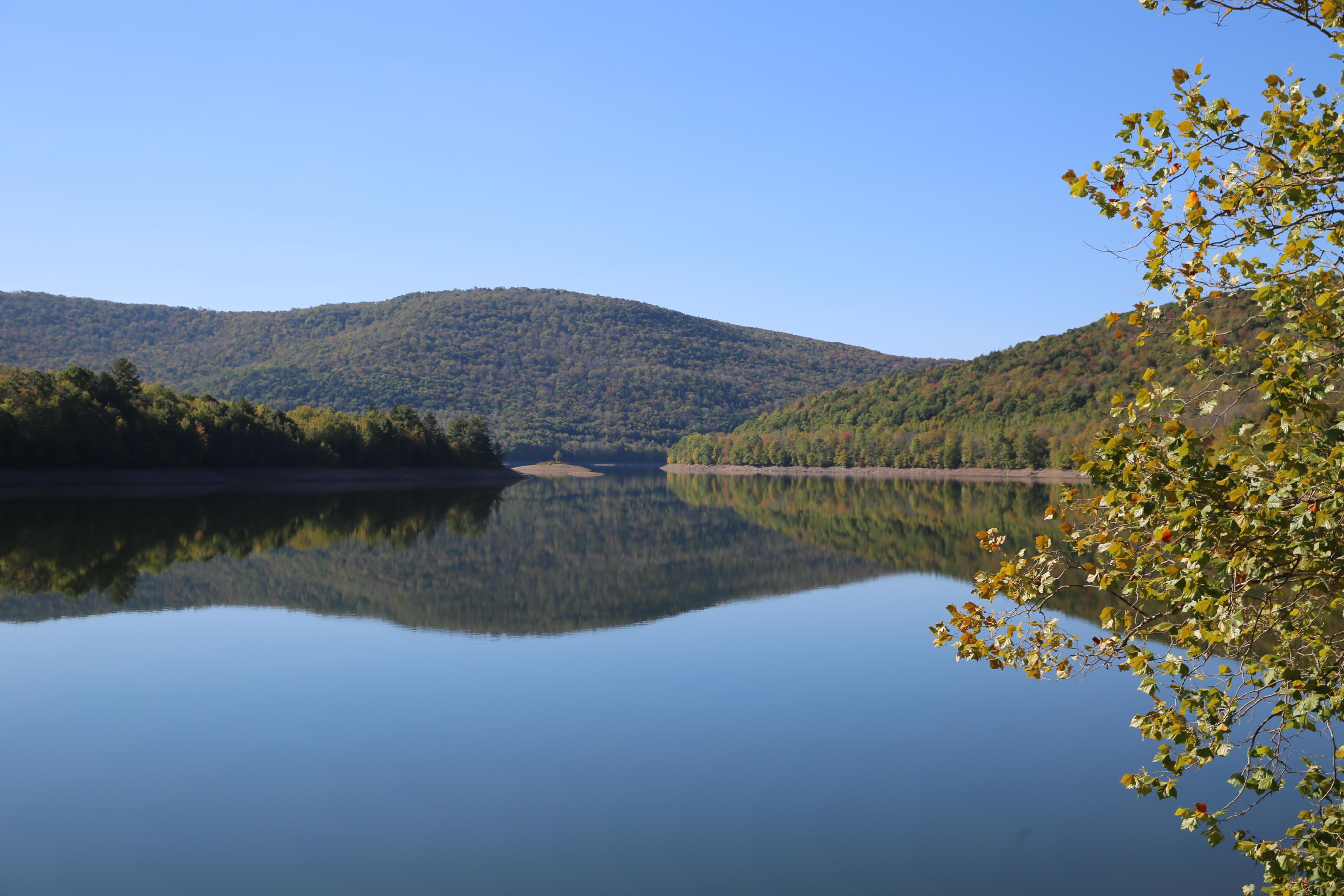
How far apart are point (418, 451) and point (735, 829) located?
101 meters

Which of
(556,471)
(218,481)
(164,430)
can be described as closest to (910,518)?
(218,481)

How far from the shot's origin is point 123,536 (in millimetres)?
32906

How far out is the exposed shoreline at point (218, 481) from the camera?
200ft

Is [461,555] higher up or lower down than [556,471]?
lower down

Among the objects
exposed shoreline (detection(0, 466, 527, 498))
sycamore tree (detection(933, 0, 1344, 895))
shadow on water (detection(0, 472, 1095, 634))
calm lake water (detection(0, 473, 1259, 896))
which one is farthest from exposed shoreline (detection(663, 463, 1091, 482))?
sycamore tree (detection(933, 0, 1344, 895))

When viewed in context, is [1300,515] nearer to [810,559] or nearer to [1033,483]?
[810,559]

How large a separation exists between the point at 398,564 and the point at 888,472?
376ft

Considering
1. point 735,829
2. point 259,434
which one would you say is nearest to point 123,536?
point 735,829

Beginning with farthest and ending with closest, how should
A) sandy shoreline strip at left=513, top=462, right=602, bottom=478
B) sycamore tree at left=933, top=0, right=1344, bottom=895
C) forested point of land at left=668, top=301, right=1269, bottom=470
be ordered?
sandy shoreline strip at left=513, top=462, right=602, bottom=478, forested point of land at left=668, top=301, right=1269, bottom=470, sycamore tree at left=933, top=0, right=1344, bottom=895

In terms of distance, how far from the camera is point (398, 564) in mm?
28781

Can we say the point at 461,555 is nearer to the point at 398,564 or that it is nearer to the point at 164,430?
the point at 398,564

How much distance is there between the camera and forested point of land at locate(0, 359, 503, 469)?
6200 cm

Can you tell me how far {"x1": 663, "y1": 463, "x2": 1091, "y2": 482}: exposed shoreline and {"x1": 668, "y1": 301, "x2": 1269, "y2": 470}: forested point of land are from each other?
0.89 m

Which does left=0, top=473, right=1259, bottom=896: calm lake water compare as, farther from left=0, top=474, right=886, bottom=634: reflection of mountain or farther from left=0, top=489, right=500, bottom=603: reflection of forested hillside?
left=0, top=489, right=500, bottom=603: reflection of forested hillside
